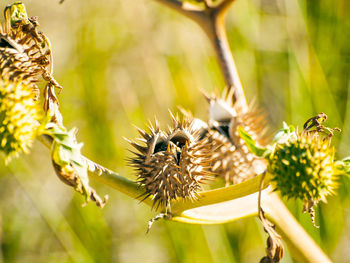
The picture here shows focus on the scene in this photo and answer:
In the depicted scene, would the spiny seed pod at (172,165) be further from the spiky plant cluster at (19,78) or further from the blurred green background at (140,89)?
A: the blurred green background at (140,89)

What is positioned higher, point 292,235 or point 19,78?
point 19,78

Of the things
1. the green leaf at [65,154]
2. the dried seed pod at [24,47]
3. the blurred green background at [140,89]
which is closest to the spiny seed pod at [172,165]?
the green leaf at [65,154]

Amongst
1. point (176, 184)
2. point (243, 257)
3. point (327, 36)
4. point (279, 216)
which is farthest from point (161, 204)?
point (327, 36)

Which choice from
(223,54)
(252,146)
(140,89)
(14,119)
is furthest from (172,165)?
(140,89)

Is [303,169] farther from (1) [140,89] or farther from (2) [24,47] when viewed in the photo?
(1) [140,89]

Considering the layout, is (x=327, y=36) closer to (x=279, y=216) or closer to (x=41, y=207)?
(x=279, y=216)
